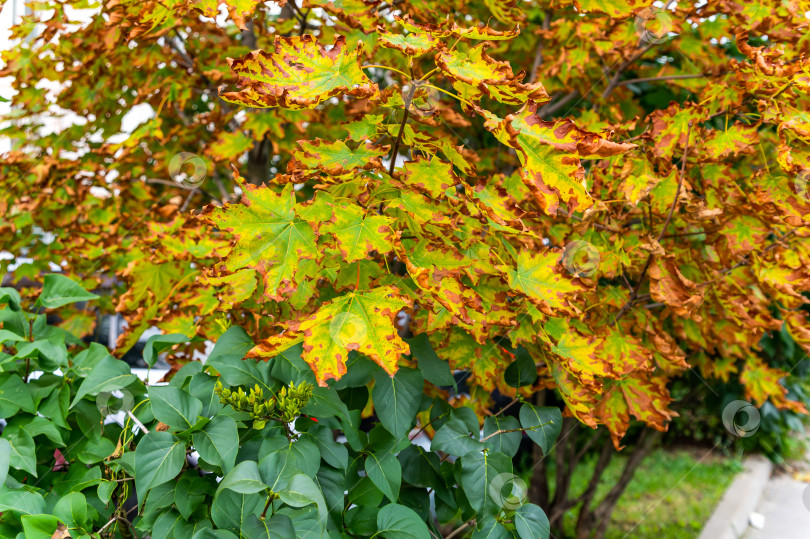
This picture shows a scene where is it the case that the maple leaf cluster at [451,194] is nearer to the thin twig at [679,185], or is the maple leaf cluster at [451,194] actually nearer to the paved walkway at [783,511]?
the thin twig at [679,185]

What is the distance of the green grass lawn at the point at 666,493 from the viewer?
391 centimetres

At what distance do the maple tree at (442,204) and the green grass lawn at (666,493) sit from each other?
6.74 ft

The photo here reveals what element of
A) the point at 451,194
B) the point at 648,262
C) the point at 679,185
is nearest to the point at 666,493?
the point at 648,262

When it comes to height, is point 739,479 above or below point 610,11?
below

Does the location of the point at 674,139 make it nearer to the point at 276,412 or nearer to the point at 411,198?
the point at 411,198

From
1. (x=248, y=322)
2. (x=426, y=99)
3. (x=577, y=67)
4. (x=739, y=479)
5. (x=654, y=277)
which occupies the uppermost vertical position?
(x=426, y=99)

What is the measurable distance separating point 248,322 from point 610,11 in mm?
1270

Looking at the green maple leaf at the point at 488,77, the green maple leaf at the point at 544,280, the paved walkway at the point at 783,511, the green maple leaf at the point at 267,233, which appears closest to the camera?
the green maple leaf at the point at 488,77

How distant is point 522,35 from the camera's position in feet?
8.12

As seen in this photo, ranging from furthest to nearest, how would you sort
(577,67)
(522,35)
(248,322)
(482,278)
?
1. (522,35)
2. (577,67)
3. (248,322)
4. (482,278)

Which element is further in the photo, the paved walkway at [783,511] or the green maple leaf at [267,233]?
the paved walkway at [783,511]

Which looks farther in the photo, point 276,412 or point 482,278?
point 482,278

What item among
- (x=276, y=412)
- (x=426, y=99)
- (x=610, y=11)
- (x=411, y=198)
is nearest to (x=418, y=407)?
(x=276, y=412)

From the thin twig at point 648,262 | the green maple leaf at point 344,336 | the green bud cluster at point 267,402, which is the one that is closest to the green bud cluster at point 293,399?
the green bud cluster at point 267,402
